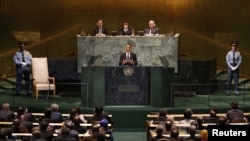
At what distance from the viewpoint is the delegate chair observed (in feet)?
60.0

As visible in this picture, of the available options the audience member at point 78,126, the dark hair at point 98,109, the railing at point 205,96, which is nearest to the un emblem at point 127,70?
the railing at point 205,96

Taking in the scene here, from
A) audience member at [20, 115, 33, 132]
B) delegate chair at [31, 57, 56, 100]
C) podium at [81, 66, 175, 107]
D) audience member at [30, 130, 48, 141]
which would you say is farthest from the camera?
delegate chair at [31, 57, 56, 100]

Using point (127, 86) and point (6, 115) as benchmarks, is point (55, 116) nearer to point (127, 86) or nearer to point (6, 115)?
point (6, 115)

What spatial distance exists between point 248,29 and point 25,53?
8.03m

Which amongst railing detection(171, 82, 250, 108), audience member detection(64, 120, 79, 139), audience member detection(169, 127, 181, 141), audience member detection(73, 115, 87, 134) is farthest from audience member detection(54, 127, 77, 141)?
railing detection(171, 82, 250, 108)

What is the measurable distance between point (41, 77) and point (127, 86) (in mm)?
2575

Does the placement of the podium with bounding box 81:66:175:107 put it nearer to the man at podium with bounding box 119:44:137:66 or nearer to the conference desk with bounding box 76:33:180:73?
the man at podium with bounding box 119:44:137:66

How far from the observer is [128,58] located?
58.7 feet

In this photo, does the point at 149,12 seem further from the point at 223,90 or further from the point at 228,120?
the point at 228,120

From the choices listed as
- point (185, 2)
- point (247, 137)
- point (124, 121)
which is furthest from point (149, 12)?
point (247, 137)

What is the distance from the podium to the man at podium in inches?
18.4

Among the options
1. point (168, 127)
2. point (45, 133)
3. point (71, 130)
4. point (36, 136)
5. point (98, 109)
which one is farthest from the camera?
point (98, 109)

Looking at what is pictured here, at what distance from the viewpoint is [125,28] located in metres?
18.9

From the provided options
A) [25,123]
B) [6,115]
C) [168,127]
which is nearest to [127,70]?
[6,115]
